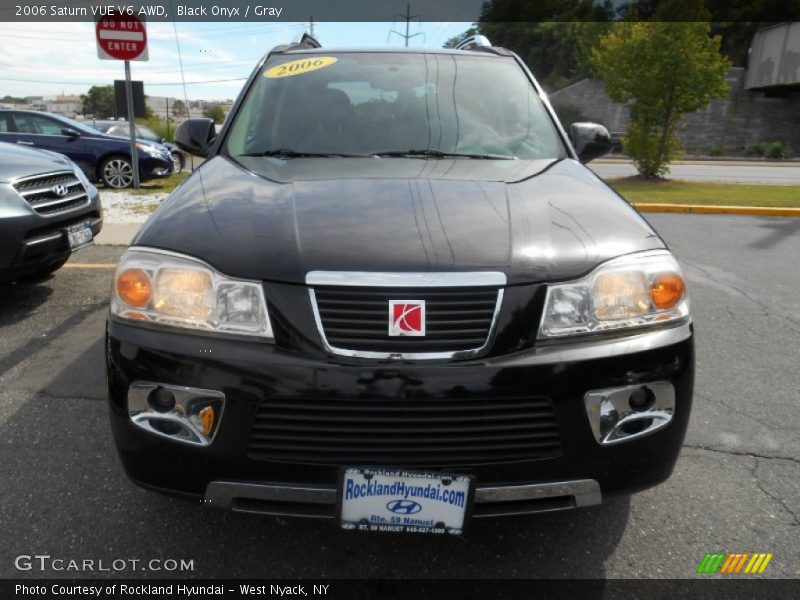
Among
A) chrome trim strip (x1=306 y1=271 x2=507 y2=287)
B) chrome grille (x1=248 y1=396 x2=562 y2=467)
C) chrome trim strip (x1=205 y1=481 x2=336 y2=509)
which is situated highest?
chrome trim strip (x1=306 y1=271 x2=507 y2=287)

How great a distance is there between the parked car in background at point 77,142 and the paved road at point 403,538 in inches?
326

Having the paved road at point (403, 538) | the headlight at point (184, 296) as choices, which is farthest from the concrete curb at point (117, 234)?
the headlight at point (184, 296)

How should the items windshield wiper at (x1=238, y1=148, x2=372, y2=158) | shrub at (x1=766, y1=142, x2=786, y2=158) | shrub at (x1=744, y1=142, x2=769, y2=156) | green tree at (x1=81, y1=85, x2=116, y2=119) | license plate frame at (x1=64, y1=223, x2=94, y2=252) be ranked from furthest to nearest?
green tree at (x1=81, y1=85, x2=116, y2=119) → shrub at (x1=744, y1=142, x2=769, y2=156) → shrub at (x1=766, y1=142, x2=786, y2=158) → license plate frame at (x1=64, y1=223, x2=94, y2=252) → windshield wiper at (x1=238, y1=148, x2=372, y2=158)

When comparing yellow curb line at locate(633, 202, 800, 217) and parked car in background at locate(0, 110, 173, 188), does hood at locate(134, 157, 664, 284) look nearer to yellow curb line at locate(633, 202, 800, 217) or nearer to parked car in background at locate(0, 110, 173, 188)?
yellow curb line at locate(633, 202, 800, 217)

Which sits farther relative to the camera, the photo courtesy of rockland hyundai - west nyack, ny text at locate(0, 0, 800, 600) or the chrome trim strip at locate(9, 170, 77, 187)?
the chrome trim strip at locate(9, 170, 77, 187)

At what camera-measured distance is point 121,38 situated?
9.24 metres

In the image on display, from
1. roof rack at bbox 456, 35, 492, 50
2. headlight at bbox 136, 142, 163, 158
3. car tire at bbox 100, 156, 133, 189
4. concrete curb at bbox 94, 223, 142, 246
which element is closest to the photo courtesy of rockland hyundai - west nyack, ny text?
roof rack at bbox 456, 35, 492, 50

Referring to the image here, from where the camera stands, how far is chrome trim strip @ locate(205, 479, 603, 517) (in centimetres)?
175

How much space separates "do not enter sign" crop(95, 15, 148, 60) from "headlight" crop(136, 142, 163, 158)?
2.45m

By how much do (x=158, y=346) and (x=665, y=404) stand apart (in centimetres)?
147

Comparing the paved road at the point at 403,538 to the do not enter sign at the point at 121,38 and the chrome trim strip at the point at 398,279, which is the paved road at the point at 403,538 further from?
the do not enter sign at the point at 121,38

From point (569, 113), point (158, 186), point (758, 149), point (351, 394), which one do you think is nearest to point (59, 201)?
point (351, 394)

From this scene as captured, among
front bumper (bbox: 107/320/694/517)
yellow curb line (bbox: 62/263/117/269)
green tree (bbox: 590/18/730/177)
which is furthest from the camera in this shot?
green tree (bbox: 590/18/730/177)

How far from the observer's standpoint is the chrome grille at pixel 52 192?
4.23m
